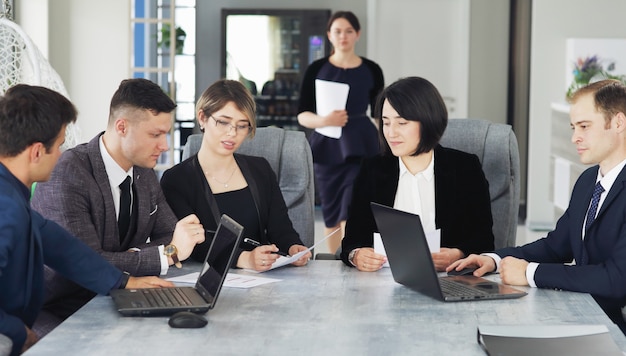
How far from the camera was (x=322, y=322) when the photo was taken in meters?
2.46

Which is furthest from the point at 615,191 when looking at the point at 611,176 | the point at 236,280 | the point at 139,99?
the point at 139,99

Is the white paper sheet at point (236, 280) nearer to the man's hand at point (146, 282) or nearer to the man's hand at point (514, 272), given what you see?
the man's hand at point (146, 282)

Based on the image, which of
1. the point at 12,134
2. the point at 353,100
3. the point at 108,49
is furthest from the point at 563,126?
the point at 12,134

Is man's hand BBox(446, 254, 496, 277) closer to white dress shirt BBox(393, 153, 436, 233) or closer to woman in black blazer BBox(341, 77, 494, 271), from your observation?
woman in black blazer BBox(341, 77, 494, 271)

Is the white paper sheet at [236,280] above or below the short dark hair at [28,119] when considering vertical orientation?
below

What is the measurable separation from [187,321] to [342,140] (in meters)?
3.24

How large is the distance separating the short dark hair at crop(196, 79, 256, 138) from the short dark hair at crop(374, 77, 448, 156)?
526mm

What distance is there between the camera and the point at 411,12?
31.1ft

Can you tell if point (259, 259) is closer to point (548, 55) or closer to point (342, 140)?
point (342, 140)

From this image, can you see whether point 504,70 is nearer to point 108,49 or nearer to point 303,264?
point 108,49

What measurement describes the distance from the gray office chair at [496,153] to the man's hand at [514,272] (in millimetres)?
1121

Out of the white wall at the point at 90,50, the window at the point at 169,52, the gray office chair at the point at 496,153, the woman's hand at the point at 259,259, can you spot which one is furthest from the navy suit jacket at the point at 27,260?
the window at the point at 169,52

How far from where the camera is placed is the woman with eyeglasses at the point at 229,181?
11.6 feet

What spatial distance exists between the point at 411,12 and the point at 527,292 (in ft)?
22.8
